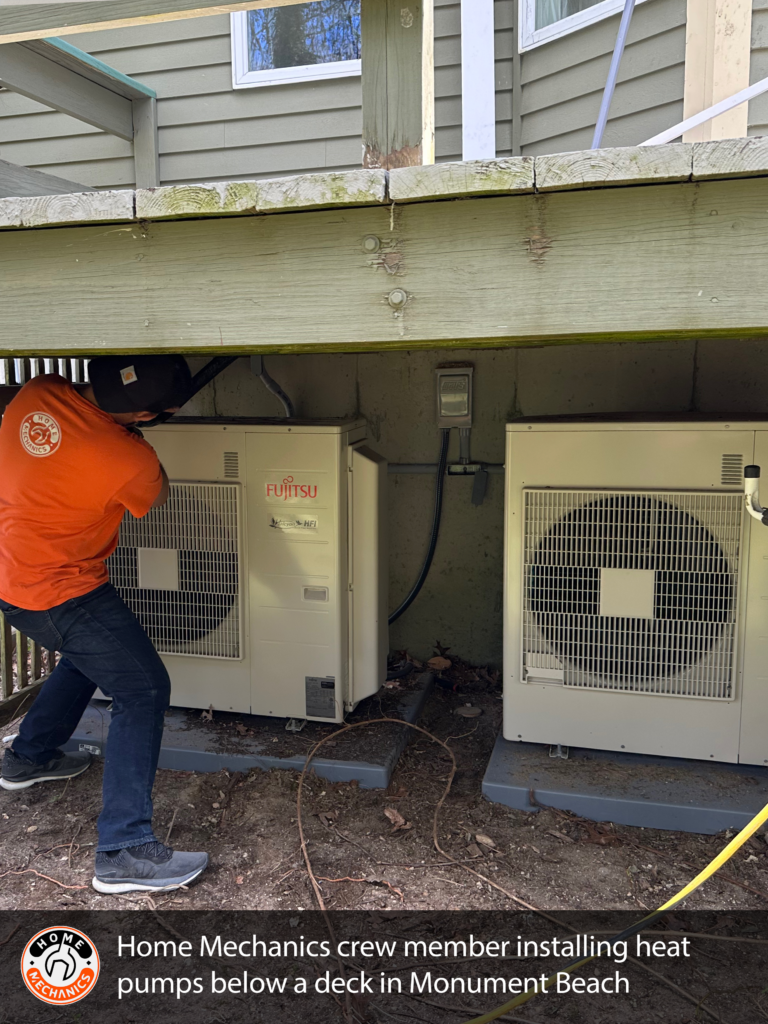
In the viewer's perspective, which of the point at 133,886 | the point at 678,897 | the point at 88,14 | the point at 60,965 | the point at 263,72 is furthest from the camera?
the point at 263,72

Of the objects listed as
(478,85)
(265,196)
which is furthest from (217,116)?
Result: (265,196)

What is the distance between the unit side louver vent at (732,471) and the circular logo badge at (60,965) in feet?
7.54

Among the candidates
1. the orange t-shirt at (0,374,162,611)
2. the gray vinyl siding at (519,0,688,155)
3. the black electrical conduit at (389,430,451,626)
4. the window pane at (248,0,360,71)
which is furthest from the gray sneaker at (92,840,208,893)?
the window pane at (248,0,360,71)

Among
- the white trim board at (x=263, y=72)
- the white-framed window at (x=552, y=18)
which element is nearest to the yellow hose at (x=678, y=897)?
the white-framed window at (x=552, y=18)

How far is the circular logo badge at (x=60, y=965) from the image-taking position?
1.81 m

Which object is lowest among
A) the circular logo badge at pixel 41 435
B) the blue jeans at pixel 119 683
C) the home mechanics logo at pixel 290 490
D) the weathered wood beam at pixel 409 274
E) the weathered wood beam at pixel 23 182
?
the blue jeans at pixel 119 683

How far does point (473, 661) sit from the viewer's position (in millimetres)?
3789

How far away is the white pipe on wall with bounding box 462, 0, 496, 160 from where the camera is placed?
3.46m

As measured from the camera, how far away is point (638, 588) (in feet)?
8.10

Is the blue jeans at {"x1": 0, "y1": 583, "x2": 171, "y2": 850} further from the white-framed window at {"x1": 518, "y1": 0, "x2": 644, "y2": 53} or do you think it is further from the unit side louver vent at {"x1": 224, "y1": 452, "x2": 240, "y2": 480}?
the white-framed window at {"x1": 518, "y1": 0, "x2": 644, "y2": 53}

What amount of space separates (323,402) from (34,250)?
225 cm

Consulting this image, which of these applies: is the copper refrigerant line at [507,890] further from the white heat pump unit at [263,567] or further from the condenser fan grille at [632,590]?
the condenser fan grille at [632,590]

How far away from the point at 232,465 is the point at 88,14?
1.47 m

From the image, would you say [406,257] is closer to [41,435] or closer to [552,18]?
[41,435]
